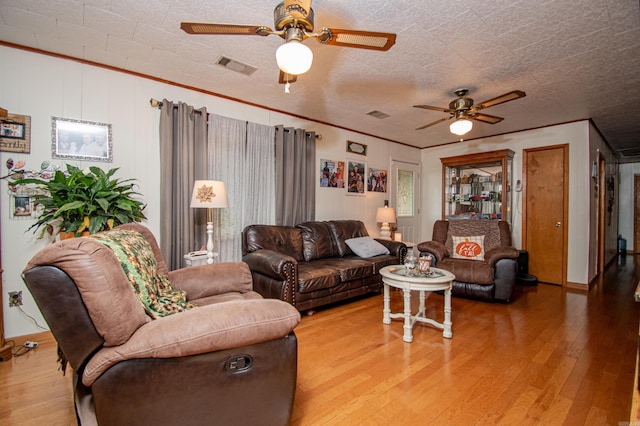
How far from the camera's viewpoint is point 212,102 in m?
3.40

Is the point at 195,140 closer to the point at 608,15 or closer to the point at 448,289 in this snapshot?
the point at 448,289

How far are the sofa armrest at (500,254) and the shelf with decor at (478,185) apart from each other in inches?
60.0

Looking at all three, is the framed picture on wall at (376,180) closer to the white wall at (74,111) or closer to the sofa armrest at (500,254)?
the sofa armrest at (500,254)

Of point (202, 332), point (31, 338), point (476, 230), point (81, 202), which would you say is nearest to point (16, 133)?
point (81, 202)

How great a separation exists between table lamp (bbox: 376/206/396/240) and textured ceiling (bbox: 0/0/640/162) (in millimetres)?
1763

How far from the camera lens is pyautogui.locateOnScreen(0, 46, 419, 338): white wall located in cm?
238

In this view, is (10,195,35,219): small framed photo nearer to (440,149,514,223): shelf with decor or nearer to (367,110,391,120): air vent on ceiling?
(367,110,391,120): air vent on ceiling

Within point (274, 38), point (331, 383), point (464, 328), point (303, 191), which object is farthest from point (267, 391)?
point (303, 191)

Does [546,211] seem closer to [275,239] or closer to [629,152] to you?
[629,152]

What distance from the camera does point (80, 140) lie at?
103 inches

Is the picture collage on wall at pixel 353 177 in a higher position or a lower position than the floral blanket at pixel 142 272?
higher

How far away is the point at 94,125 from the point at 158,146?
54 cm

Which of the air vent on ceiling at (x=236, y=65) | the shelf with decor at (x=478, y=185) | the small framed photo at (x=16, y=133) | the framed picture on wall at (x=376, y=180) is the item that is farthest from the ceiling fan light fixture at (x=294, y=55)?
the shelf with decor at (x=478, y=185)

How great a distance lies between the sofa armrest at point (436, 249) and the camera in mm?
3818
